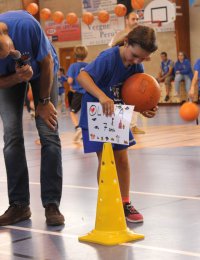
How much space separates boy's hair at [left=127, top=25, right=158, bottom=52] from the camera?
4547mm

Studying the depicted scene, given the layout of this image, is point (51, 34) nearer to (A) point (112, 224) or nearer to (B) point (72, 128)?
(B) point (72, 128)

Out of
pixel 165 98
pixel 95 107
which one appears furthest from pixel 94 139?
pixel 165 98

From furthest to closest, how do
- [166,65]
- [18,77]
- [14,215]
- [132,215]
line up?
[166,65] < [14,215] < [132,215] < [18,77]

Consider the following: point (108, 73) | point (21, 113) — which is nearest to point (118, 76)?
point (108, 73)

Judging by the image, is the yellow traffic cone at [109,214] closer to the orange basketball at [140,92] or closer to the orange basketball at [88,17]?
the orange basketball at [140,92]

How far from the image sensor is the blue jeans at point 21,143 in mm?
4762

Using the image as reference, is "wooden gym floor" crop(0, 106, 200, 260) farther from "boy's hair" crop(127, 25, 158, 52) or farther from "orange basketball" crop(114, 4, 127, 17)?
"orange basketball" crop(114, 4, 127, 17)

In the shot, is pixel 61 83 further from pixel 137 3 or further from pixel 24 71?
pixel 24 71

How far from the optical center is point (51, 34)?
2841cm

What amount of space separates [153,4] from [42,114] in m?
17.5

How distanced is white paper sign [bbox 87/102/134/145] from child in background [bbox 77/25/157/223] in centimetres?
7

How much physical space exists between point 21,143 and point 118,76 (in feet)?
2.99

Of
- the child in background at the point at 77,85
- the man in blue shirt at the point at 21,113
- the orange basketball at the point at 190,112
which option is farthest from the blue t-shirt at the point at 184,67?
the man in blue shirt at the point at 21,113

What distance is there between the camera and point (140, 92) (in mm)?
4754
